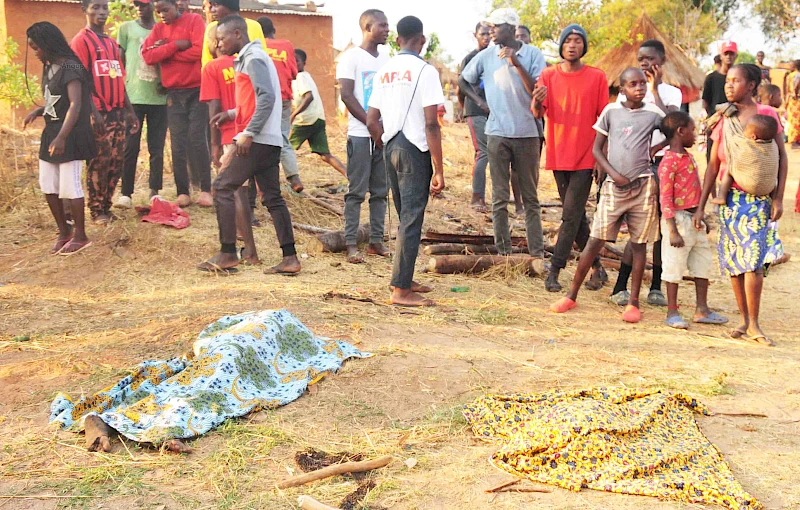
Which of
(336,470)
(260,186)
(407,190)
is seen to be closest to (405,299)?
(407,190)

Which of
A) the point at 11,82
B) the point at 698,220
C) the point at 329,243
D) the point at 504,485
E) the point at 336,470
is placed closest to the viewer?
the point at 504,485

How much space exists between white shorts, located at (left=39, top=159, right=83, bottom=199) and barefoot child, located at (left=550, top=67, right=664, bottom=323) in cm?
412

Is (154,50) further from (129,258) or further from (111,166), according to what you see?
(129,258)

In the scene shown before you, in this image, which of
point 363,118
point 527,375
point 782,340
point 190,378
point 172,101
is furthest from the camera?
point 172,101

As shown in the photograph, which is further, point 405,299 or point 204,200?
point 204,200

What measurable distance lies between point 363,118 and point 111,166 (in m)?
2.58

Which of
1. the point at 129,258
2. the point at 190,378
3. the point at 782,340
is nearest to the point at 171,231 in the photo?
the point at 129,258

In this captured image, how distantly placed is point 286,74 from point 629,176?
11.9 feet

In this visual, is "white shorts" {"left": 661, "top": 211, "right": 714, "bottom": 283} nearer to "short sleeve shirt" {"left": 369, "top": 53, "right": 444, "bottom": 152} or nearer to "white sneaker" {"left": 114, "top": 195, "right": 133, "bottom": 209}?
"short sleeve shirt" {"left": 369, "top": 53, "right": 444, "bottom": 152}

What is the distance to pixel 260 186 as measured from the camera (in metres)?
6.15

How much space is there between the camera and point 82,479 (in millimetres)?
3039

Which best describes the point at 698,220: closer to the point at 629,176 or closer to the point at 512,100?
the point at 629,176

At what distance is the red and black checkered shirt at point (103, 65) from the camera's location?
6.88 meters

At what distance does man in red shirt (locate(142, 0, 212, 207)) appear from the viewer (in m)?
7.36
